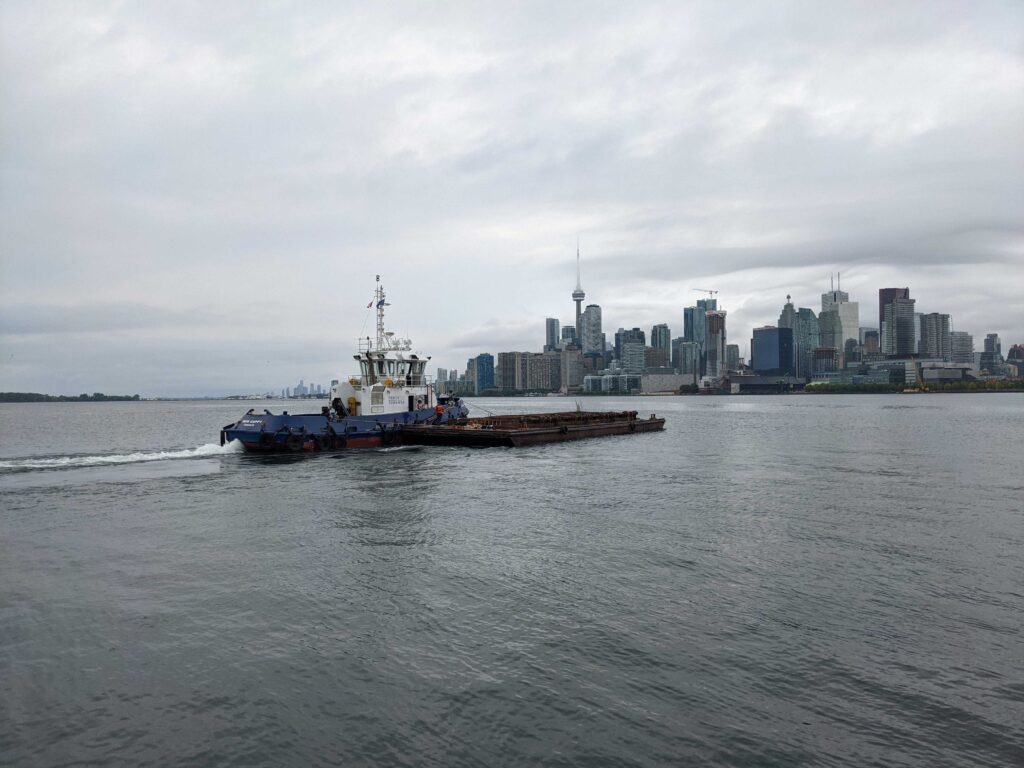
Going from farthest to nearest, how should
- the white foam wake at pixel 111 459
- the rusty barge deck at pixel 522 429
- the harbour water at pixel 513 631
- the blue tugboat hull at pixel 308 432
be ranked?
the rusty barge deck at pixel 522 429 < the blue tugboat hull at pixel 308 432 < the white foam wake at pixel 111 459 < the harbour water at pixel 513 631

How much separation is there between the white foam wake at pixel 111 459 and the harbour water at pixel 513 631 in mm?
13135

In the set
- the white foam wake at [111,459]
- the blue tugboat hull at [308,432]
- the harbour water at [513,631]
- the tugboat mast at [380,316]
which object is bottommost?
the harbour water at [513,631]

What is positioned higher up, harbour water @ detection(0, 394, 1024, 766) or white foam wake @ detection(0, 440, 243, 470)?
white foam wake @ detection(0, 440, 243, 470)

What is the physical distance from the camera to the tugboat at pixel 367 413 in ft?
135

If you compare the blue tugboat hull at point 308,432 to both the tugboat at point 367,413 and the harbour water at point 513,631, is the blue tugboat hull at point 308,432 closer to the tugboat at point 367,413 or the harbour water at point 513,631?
the tugboat at point 367,413

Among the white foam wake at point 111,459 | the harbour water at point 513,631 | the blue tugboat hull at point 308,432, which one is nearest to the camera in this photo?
the harbour water at point 513,631

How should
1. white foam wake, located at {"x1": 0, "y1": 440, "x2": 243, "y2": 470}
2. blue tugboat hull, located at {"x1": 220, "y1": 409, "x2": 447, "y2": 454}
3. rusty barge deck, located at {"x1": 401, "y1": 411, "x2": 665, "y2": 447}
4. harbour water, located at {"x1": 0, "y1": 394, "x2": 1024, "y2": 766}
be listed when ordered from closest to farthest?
harbour water, located at {"x1": 0, "y1": 394, "x2": 1024, "y2": 766} → white foam wake, located at {"x1": 0, "y1": 440, "x2": 243, "y2": 470} → blue tugboat hull, located at {"x1": 220, "y1": 409, "x2": 447, "y2": 454} → rusty barge deck, located at {"x1": 401, "y1": 411, "x2": 665, "y2": 447}

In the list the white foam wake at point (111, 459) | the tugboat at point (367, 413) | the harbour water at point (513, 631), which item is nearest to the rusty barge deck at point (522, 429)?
the tugboat at point (367, 413)

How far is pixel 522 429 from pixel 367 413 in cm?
1341

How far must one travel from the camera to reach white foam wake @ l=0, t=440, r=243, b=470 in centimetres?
3697

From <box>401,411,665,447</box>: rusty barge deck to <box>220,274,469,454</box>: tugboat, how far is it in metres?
1.82

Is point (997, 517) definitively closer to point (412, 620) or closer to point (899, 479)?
point (899, 479)

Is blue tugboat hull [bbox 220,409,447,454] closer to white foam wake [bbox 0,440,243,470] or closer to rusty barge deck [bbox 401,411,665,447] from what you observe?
white foam wake [bbox 0,440,243,470]

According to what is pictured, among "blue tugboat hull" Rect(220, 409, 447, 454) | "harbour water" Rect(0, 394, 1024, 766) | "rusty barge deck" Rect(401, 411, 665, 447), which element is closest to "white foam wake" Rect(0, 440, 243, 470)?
"blue tugboat hull" Rect(220, 409, 447, 454)
